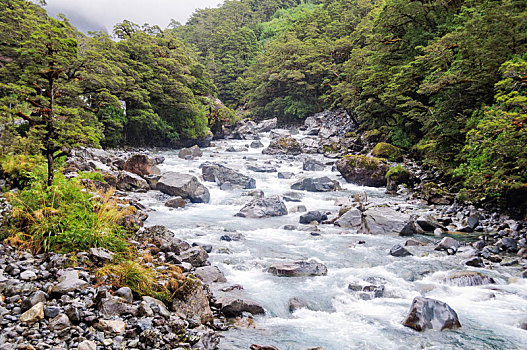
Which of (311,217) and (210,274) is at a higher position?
(311,217)

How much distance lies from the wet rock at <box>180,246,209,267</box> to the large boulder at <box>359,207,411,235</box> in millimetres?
5655

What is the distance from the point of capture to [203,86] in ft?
117

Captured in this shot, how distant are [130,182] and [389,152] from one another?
579 inches

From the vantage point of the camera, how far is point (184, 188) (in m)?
14.1

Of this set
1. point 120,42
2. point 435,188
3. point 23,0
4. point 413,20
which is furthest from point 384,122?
point 23,0

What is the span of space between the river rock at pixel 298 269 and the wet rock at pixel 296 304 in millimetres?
1123

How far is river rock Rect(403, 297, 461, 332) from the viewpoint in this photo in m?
5.00

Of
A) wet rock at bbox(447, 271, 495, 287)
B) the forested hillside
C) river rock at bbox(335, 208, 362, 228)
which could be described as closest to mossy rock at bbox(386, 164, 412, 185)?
the forested hillside

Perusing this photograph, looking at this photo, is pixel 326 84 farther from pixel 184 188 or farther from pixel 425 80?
pixel 184 188

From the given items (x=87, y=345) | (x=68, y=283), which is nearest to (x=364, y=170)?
(x=68, y=283)

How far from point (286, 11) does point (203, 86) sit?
5911cm

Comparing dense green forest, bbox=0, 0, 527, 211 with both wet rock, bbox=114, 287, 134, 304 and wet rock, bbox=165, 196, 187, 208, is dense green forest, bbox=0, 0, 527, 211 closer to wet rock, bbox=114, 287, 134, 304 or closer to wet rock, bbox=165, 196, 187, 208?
wet rock, bbox=114, 287, 134, 304

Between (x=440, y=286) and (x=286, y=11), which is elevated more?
(x=286, y=11)

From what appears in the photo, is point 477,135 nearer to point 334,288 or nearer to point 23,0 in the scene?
point 334,288
